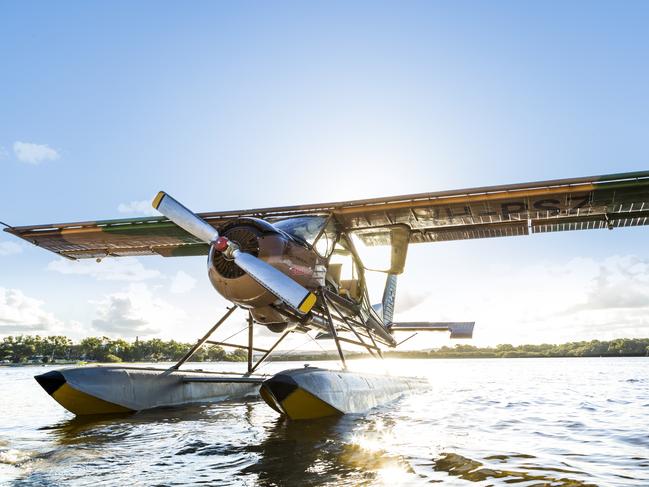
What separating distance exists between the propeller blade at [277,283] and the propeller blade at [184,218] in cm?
64

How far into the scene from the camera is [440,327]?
1347 centimetres

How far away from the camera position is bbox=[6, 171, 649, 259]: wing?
8.85m

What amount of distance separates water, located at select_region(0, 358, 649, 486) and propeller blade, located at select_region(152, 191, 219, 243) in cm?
258

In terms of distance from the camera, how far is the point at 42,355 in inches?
4102

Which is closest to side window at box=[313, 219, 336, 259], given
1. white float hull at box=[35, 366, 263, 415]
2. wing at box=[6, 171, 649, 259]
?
wing at box=[6, 171, 649, 259]

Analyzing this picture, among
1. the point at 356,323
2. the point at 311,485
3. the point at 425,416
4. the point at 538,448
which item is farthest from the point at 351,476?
the point at 356,323

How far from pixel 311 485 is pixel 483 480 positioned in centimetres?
131

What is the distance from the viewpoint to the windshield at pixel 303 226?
749 cm

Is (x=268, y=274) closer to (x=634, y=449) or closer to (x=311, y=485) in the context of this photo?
(x=311, y=485)

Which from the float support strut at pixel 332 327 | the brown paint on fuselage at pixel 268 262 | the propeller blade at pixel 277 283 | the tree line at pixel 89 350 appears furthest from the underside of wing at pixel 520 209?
the tree line at pixel 89 350

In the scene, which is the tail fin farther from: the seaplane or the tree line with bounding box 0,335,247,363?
the tree line with bounding box 0,335,247,363

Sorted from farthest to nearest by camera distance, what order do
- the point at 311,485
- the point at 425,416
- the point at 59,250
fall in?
the point at 59,250 < the point at 425,416 < the point at 311,485

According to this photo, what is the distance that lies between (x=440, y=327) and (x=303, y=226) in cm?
738

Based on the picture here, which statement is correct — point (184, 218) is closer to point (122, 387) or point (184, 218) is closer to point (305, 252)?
point (305, 252)
